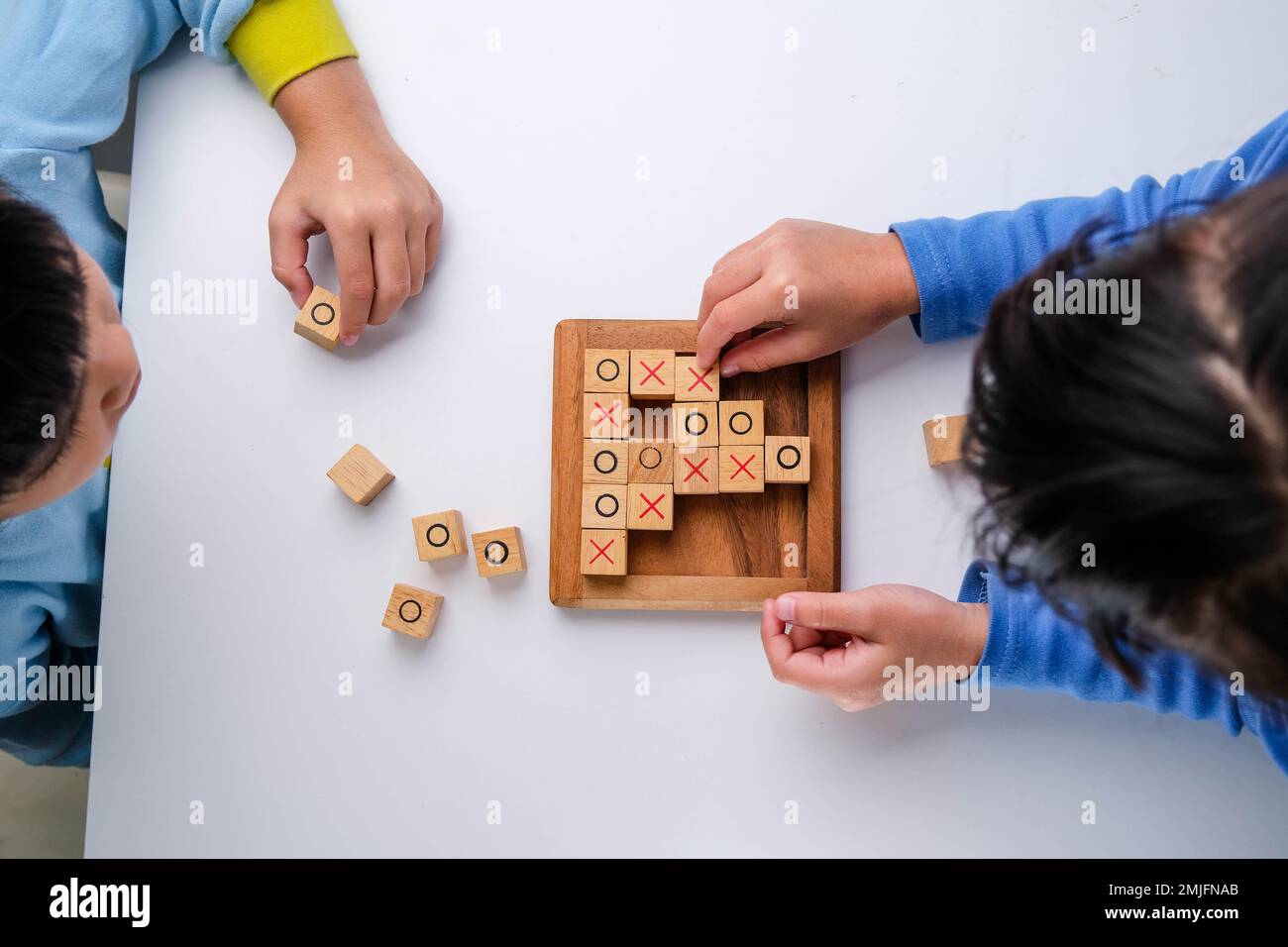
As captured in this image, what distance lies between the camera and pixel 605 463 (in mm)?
774

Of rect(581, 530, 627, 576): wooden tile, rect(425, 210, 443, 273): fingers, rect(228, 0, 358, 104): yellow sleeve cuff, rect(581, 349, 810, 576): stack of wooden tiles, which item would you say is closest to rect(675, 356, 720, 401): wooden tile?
rect(581, 349, 810, 576): stack of wooden tiles

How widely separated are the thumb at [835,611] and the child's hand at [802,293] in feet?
0.64

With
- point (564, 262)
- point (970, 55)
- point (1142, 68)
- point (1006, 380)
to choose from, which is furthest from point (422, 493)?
point (1142, 68)

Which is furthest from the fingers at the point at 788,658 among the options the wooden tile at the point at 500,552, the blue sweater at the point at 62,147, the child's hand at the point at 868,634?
the blue sweater at the point at 62,147

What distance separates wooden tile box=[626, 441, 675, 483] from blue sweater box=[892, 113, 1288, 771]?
0.24 meters

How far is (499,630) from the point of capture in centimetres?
79

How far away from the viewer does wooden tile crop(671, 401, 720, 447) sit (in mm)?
775

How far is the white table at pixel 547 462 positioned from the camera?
2.53ft

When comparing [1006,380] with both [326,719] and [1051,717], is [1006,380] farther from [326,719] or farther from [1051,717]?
[326,719]

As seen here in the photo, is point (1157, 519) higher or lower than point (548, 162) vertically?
lower

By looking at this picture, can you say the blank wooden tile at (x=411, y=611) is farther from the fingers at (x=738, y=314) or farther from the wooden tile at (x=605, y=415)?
the fingers at (x=738, y=314)

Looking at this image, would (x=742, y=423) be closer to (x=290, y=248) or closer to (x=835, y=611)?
(x=835, y=611)

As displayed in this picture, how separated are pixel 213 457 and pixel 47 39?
0.37 metres

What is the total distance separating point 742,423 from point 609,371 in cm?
12
